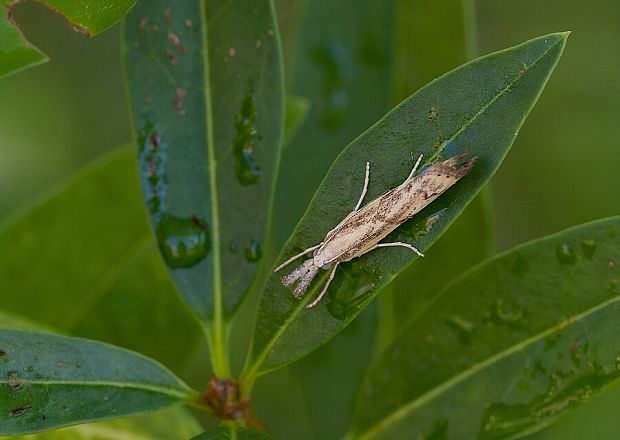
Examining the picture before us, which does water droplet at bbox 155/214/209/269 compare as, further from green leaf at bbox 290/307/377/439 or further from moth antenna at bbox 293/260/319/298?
green leaf at bbox 290/307/377/439

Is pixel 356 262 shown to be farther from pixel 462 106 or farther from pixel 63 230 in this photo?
pixel 63 230

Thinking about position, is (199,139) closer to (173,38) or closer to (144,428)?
(173,38)

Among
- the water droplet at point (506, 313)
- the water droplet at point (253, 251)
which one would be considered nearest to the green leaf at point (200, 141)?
the water droplet at point (253, 251)

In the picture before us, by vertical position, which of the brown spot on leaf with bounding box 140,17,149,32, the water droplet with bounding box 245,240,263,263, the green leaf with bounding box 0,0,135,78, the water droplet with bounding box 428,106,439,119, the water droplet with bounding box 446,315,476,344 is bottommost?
the water droplet with bounding box 446,315,476,344

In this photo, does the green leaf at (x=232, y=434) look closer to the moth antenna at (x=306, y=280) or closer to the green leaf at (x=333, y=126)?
the moth antenna at (x=306, y=280)

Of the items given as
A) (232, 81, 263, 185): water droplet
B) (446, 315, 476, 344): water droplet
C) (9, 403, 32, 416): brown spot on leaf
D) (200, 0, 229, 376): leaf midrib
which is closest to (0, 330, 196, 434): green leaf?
(9, 403, 32, 416): brown spot on leaf

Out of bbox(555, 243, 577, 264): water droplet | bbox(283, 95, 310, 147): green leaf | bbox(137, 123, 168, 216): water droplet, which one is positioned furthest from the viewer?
bbox(283, 95, 310, 147): green leaf

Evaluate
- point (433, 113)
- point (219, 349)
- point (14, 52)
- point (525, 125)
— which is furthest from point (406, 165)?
point (525, 125)
